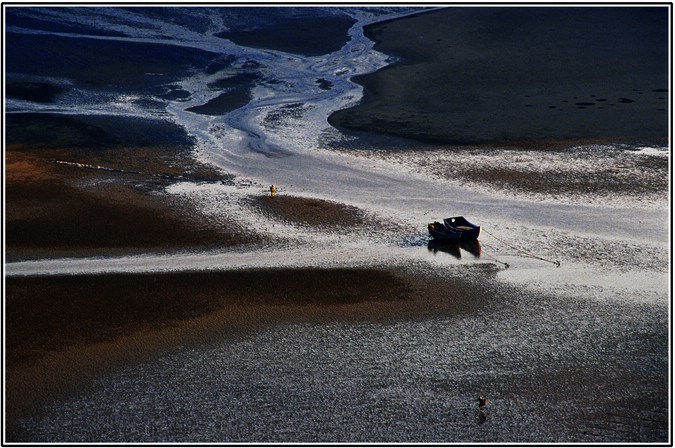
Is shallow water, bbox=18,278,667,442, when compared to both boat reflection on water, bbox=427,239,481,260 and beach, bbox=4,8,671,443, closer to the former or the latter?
beach, bbox=4,8,671,443

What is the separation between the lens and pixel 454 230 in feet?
112

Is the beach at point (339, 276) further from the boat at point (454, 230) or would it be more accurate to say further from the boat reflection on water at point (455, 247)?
the boat at point (454, 230)

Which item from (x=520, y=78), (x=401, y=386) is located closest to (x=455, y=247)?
(x=401, y=386)

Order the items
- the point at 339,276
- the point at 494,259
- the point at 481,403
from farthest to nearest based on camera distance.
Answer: the point at 494,259
the point at 339,276
the point at 481,403

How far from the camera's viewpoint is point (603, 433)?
21.5 m

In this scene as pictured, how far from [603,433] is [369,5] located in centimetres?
7145

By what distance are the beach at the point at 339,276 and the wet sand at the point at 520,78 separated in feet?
1.31

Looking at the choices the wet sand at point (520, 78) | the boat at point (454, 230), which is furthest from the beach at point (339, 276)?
the boat at point (454, 230)

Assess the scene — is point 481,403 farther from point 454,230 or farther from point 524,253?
point 454,230

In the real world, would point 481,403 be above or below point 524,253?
below

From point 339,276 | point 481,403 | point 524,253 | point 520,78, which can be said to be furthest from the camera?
point 520,78

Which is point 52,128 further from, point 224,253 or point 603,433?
point 603,433

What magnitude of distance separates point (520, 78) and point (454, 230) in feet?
96.2

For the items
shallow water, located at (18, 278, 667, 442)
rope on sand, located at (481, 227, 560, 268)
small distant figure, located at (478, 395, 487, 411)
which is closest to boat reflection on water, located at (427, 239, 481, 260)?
rope on sand, located at (481, 227, 560, 268)
